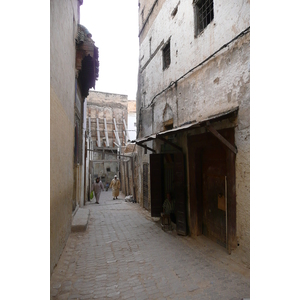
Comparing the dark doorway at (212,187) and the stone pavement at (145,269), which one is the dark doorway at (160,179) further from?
the stone pavement at (145,269)

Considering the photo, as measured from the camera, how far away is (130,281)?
4.09 m

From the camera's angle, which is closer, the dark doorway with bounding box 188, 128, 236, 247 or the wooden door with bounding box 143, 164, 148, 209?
the dark doorway with bounding box 188, 128, 236, 247

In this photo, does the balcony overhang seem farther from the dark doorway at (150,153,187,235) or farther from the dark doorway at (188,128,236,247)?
the dark doorway at (188,128,236,247)

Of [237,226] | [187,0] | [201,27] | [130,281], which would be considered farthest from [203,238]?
[187,0]

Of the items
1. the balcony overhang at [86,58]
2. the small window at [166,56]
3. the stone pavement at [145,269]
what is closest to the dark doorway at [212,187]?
the stone pavement at [145,269]

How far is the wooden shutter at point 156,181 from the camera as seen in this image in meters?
8.54

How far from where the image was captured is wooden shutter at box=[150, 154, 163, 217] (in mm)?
8539

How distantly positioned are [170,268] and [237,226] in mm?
1512

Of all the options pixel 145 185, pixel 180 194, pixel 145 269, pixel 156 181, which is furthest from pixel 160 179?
pixel 145 269

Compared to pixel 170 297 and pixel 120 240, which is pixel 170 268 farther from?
pixel 120 240

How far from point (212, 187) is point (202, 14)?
4.58 m

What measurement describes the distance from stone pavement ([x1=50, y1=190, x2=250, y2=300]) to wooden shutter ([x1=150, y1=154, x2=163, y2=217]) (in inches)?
64.1

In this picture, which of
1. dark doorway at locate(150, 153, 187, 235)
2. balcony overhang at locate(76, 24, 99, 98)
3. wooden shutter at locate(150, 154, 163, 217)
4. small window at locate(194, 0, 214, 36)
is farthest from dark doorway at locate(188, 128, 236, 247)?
balcony overhang at locate(76, 24, 99, 98)

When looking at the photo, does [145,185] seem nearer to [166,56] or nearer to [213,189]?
[213,189]
